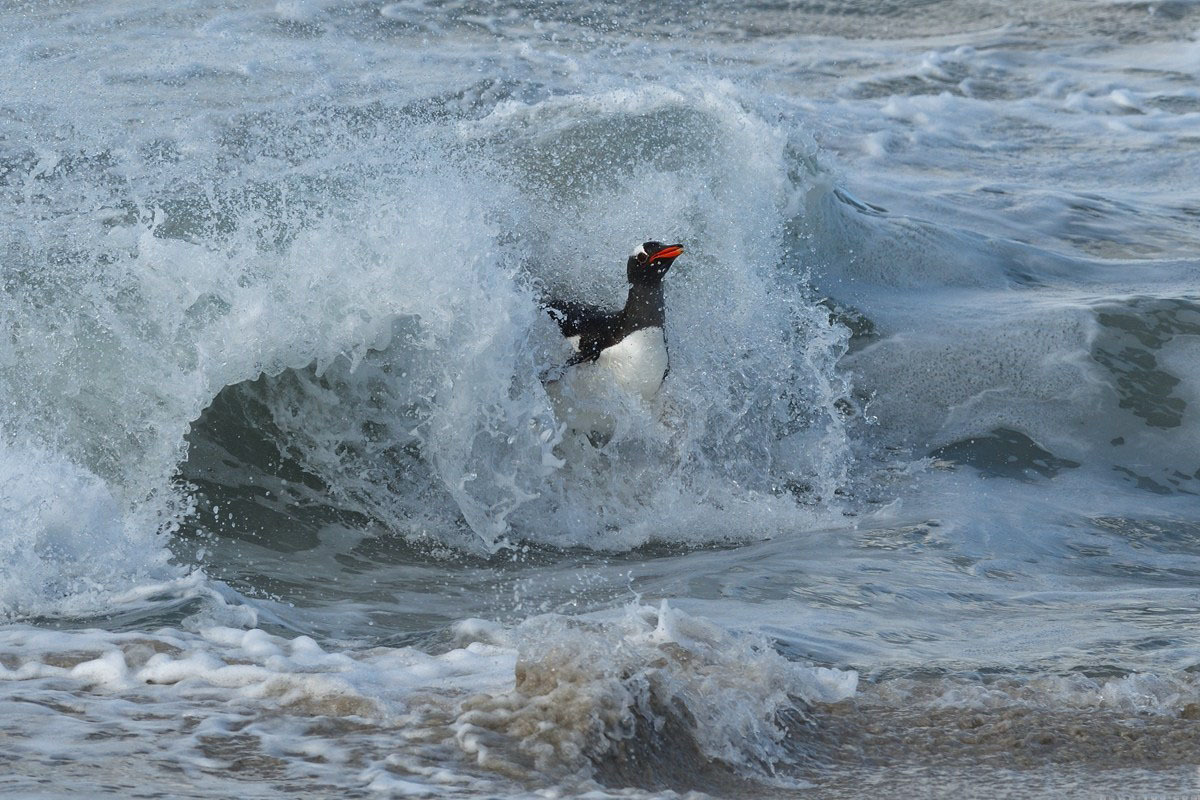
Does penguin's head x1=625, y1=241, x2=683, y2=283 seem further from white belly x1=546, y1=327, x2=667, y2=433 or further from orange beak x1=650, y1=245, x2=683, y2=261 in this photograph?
white belly x1=546, y1=327, x2=667, y2=433

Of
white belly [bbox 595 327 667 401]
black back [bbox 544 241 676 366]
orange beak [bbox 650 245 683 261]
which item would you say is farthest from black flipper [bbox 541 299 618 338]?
orange beak [bbox 650 245 683 261]

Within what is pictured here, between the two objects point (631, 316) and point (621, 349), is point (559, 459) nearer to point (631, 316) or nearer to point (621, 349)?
point (621, 349)

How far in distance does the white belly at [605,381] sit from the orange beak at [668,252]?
366 millimetres

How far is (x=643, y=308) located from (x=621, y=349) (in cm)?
24

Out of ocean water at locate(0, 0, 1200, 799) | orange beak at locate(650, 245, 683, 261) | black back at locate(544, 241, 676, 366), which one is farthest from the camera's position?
black back at locate(544, 241, 676, 366)

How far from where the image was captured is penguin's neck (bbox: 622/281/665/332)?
21.4ft

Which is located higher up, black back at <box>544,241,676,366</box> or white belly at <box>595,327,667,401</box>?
black back at <box>544,241,676,366</box>

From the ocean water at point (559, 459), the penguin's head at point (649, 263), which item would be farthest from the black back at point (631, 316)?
the ocean water at point (559, 459)

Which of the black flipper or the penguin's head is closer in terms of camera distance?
the penguin's head

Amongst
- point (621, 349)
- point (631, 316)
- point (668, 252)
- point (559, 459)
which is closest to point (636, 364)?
point (621, 349)

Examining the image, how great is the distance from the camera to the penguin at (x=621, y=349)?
642cm

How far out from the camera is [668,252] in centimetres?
643

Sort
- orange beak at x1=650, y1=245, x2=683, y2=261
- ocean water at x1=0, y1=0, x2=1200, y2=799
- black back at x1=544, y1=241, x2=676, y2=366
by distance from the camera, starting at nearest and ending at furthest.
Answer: ocean water at x1=0, y1=0, x2=1200, y2=799 → orange beak at x1=650, y1=245, x2=683, y2=261 → black back at x1=544, y1=241, x2=676, y2=366

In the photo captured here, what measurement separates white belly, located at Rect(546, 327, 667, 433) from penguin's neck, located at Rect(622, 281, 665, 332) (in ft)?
0.20
